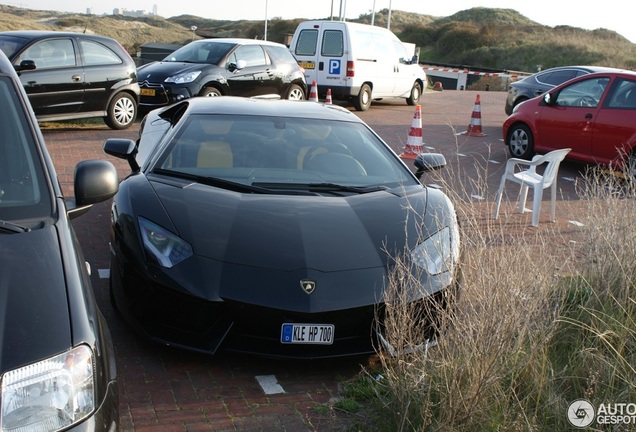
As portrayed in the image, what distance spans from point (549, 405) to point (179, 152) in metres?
3.24

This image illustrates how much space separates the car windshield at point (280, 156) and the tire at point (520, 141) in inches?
285

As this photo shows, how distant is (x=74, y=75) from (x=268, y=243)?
941cm

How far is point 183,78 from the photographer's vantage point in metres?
14.7

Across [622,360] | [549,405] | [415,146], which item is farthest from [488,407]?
[415,146]

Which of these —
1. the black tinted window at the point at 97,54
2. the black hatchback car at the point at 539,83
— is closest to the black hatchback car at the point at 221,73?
the black tinted window at the point at 97,54

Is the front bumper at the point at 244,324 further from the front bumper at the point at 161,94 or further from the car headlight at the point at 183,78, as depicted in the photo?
the car headlight at the point at 183,78

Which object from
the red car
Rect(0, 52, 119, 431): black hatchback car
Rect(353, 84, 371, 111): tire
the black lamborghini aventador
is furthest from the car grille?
Rect(0, 52, 119, 431): black hatchback car

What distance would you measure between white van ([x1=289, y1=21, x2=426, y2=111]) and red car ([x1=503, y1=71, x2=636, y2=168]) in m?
6.64

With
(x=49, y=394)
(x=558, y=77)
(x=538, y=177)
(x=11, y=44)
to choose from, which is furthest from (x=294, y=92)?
(x=49, y=394)

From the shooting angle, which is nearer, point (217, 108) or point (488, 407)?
point (488, 407)

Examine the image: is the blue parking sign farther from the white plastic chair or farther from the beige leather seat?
the beige leather seat

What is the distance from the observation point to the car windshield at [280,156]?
216 inches

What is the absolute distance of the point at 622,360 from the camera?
3.89m

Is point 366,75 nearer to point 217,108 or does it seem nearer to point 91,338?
point 217,108
